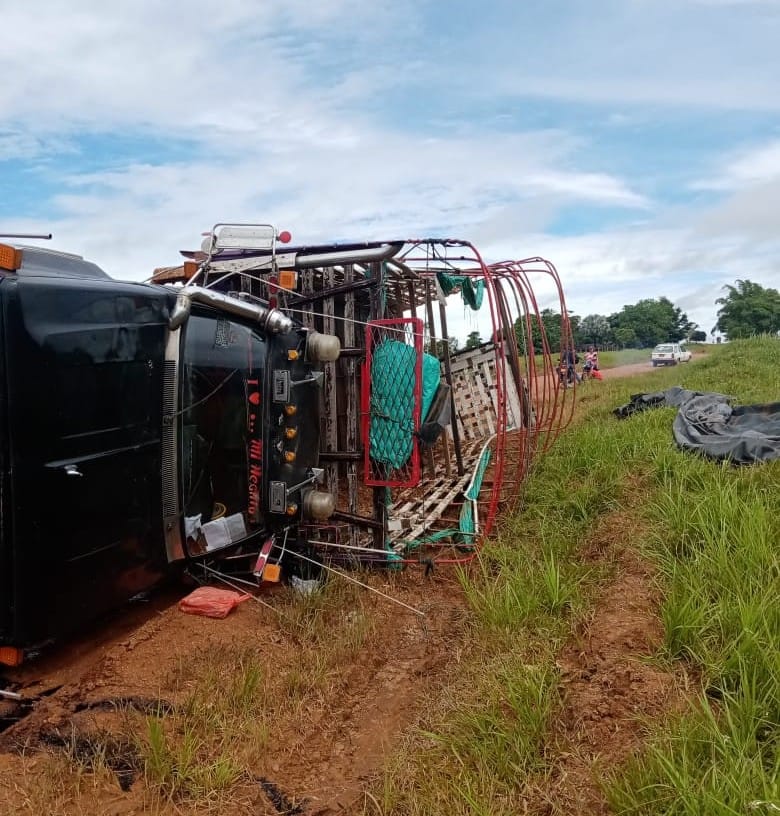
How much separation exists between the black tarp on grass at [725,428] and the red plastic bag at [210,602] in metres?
3.43

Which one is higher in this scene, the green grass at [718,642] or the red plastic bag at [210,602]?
the green grass at [718,642]

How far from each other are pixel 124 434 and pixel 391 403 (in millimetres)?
2155

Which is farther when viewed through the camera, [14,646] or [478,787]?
[14,646]

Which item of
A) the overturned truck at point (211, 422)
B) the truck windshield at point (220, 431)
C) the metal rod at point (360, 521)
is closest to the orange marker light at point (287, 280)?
the overturned truck at point (211, 422)

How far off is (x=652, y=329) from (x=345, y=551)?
64.4 meters

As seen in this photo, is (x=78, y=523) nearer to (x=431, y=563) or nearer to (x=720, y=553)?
(x=431, y=563)

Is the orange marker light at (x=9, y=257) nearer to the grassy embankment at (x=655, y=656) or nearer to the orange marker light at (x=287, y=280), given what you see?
the orange marker light at (x=287, y=280)

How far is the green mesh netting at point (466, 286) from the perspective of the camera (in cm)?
609

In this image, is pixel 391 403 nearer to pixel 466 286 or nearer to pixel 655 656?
pixel 466 286

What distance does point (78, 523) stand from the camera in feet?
8.56

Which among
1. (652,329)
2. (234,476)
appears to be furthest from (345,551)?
(652,329)

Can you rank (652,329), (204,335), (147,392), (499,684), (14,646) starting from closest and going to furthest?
(14,646)
(499,684)
(147,392)
(204,335)
(652,329)

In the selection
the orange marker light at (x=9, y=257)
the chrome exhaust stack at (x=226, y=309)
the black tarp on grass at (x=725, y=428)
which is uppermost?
the orange marker light at (x=9, y=257)

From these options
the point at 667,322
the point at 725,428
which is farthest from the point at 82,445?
the point at 667,322
